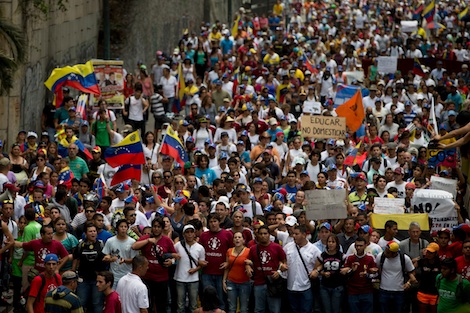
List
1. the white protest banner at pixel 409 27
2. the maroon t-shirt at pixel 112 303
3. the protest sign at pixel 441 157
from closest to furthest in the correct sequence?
1. the maroon t-shirt at pixel 112 303
2. the protest sign at pixel 441 157
3. the white protest banner at pixel 409 27

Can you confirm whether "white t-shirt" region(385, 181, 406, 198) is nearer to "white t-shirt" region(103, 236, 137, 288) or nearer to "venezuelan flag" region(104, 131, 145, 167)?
"venezuelan flag" region(104, 131, 145, 167)

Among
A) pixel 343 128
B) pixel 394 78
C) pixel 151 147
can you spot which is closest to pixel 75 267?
pixel 151 147

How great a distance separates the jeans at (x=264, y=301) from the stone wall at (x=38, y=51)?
27.4 ft

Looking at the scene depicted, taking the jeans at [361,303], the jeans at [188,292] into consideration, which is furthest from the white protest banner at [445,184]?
the jeans at [188,292]

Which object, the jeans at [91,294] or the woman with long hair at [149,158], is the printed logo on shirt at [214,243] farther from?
the woman with long hair at [149,158]

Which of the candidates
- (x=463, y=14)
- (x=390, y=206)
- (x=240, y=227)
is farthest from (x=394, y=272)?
(x=463, y=14)

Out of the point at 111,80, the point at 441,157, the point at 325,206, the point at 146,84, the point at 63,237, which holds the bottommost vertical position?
the point at 63,237

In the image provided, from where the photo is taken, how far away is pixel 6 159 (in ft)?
59.5

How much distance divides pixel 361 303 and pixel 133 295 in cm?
329

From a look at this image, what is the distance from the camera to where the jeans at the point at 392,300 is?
15.1 m

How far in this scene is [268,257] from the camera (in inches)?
592

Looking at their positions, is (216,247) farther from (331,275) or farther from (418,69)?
(418,69)

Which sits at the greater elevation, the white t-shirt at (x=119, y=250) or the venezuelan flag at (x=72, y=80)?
the venezuelan flag at (x=72, y=80)

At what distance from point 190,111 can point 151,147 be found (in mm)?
5132
